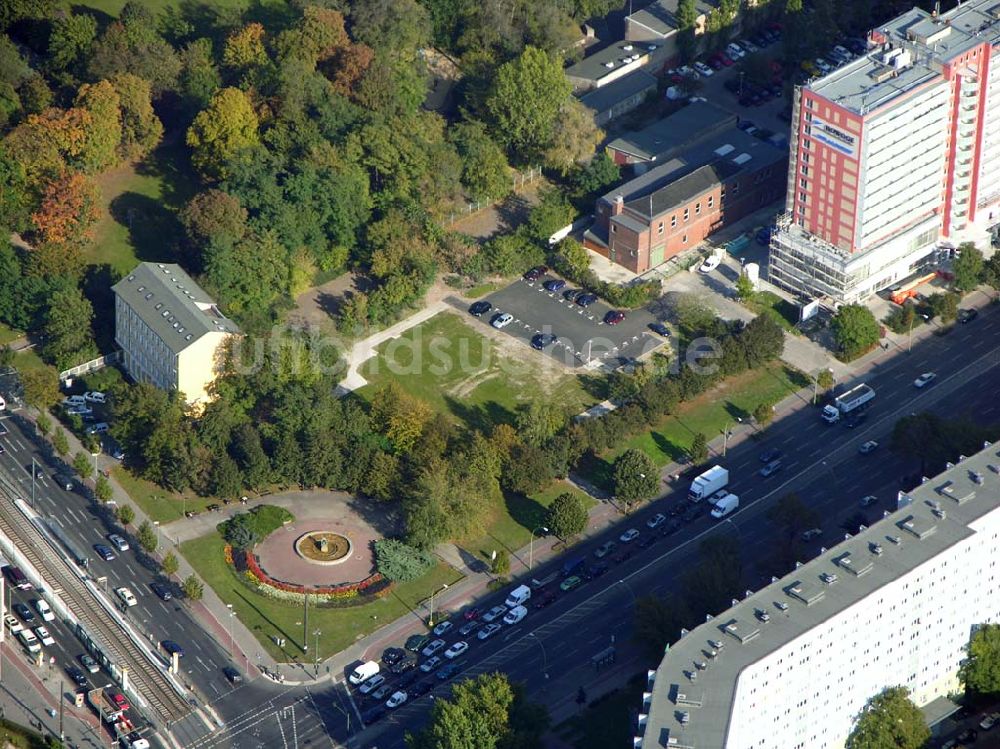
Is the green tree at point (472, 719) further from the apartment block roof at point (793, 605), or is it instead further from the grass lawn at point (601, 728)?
the apartment block roof at point (793, 605)

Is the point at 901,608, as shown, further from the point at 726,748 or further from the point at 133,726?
the point at 133,726

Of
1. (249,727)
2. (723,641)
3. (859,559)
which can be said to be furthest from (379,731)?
(859,559)

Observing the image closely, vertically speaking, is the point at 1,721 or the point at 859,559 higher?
the point at 859,559

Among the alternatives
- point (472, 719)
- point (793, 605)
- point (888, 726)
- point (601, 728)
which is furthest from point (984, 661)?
point (472, 719)

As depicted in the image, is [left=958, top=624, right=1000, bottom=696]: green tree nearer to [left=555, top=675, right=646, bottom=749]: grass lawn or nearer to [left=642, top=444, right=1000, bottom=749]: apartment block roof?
[left=642, top=444, right=1000, bottom=749]: apartment block roof

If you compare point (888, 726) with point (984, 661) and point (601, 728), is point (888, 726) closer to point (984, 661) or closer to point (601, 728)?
point (984, 661)

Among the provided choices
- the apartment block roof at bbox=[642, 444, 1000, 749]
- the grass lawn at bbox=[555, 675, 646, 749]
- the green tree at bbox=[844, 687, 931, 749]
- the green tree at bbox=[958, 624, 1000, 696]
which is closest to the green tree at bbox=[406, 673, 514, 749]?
the grass lawn at bbox=[555, 675, 646, 749]
